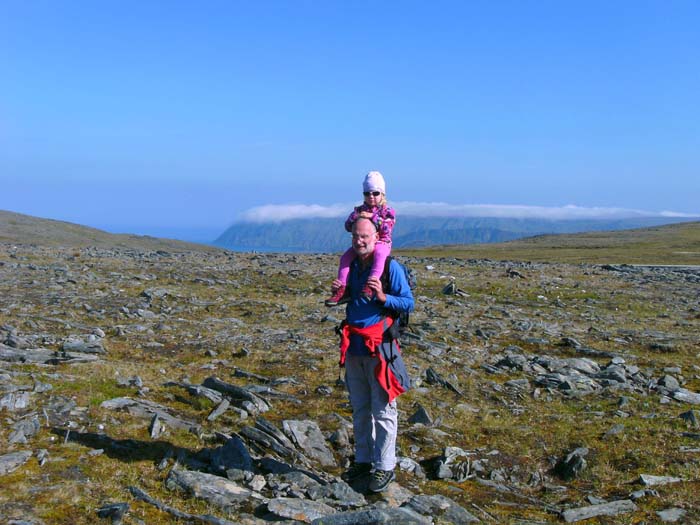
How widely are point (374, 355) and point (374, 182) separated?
257 centimetres

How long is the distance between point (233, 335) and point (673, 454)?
42.0 ft

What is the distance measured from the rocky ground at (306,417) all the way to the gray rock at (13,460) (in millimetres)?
35

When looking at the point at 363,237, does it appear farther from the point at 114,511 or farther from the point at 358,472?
the point at 114,511

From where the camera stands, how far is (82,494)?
299 inches

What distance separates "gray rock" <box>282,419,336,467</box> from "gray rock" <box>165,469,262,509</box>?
204 centimetres

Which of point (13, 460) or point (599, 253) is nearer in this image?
point (13, 460)

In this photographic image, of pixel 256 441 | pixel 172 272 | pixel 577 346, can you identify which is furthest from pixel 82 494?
pixel 172 272

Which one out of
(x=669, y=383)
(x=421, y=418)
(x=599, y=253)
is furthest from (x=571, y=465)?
(x=599, y=253)

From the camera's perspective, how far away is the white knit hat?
29.6ft

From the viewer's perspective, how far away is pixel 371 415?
8.91 m

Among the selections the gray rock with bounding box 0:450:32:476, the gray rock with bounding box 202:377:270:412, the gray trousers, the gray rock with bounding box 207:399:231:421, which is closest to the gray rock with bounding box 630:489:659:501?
the gray trousers

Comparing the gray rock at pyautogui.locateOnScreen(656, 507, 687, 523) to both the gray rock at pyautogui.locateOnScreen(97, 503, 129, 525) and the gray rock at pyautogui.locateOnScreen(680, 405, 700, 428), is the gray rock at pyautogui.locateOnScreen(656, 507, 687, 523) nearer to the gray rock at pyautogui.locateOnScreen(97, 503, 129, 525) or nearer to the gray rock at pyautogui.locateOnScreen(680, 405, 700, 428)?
the gray rock at pyautogui.locateOnScreen(680, 405, 700, 428)

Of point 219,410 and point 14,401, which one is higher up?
point 14,401

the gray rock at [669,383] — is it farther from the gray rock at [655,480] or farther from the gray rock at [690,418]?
the gray rock at [655,480]
